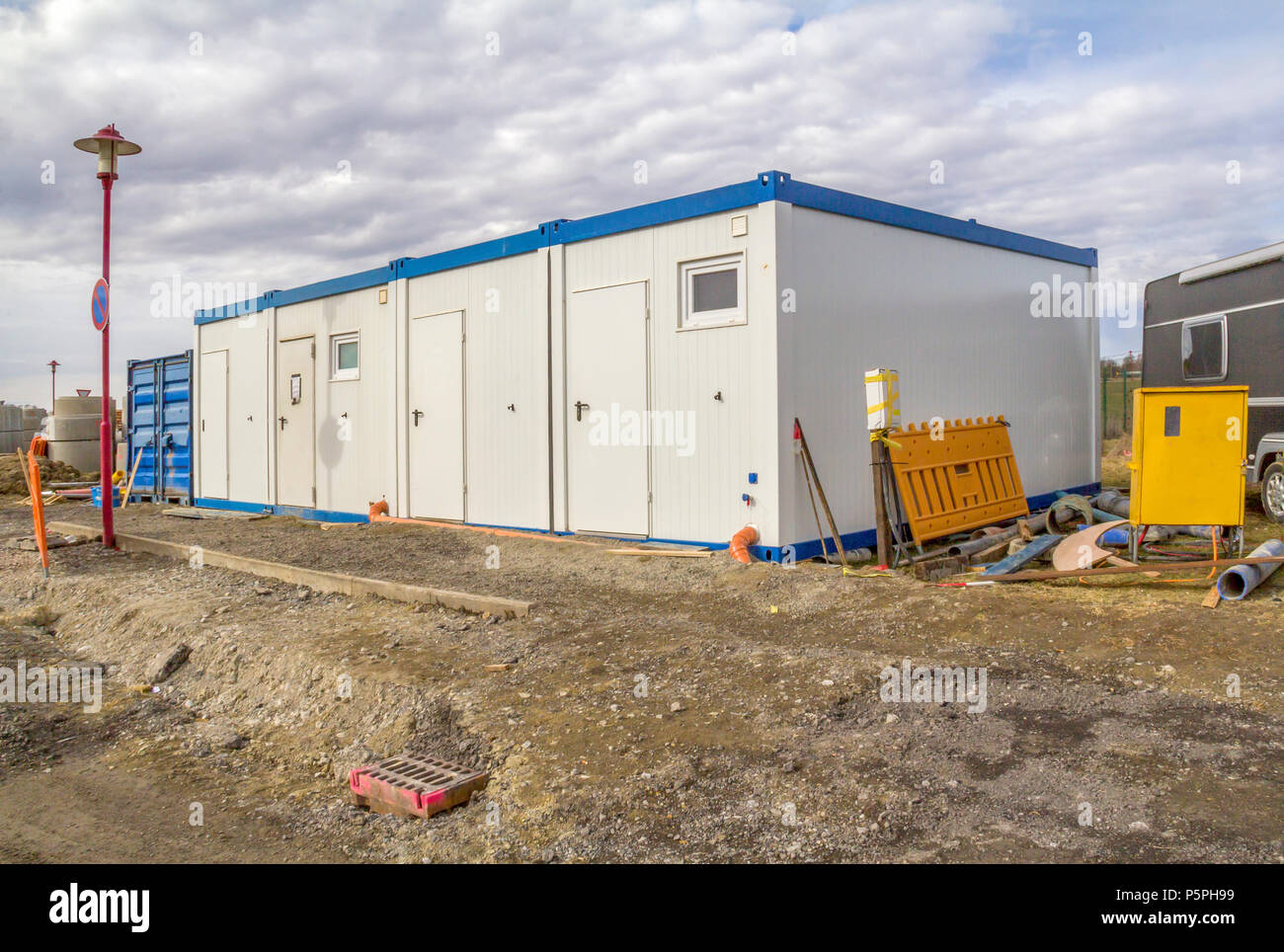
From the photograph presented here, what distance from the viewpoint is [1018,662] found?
569 cm

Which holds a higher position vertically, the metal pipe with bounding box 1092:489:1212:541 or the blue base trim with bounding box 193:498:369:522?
the metal pipe with bounding box 1092:489:1212:541

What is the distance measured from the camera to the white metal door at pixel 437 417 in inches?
493

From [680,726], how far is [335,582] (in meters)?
4.85

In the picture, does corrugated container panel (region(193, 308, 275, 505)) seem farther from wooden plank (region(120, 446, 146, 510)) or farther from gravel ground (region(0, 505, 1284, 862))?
gravel ground (region(0, 505, 1284, 862))

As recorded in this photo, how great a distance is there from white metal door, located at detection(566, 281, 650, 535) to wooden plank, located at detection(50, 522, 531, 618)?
2.91 m

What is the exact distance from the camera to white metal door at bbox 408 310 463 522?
1252cm

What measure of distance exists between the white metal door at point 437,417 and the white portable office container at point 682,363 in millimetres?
37

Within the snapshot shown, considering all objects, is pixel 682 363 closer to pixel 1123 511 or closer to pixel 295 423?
pixel 1123 511

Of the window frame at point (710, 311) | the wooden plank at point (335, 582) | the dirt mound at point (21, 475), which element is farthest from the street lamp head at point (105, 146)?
the dirt mound at point (21, 475)

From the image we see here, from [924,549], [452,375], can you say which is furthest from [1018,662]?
[452,375]

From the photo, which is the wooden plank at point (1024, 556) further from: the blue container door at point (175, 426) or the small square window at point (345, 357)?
the blue container door at point (175, 426)

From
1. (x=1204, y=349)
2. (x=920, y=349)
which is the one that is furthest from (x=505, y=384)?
(x=1204, y=349)

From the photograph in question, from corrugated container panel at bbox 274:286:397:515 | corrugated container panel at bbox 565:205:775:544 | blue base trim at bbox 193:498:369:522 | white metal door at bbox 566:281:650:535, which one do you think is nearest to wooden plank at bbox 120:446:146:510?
blue base trim at bbox 193:498:369:522

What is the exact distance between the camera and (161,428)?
1955cm
